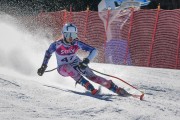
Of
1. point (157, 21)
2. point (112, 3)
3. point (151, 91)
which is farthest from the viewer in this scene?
point (112, 3)

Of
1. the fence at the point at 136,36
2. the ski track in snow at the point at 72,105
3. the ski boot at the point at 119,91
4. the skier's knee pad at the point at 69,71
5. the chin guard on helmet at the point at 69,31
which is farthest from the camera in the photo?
the fence at the point at 136,36

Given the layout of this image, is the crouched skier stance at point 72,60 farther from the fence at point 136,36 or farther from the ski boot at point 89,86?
the fence at point 136,36

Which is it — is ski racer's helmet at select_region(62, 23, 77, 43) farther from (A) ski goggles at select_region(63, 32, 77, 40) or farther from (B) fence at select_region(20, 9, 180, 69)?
(B) fence at select_region(20, 9, 180, 69)

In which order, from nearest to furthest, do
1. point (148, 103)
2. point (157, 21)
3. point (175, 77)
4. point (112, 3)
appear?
1. point (148, 103)
2. point (175, 77)
3. point (157, 21)
4. point (112, 3)

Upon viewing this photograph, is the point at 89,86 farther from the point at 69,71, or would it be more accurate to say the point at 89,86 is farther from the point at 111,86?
the point at 69,71

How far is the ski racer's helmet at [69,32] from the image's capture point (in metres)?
8.89

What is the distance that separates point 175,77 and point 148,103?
460cm

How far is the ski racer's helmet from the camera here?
8891 mm

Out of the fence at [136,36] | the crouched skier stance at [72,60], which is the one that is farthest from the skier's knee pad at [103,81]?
the fence at [136,36]

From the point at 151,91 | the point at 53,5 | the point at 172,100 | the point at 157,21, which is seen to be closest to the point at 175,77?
the point at 151,91

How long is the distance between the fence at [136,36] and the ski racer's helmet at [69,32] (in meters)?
7.54

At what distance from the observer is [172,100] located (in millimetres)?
7848

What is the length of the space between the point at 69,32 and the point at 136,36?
26.7 ft

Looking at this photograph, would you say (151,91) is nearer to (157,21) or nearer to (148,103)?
(148,103)
